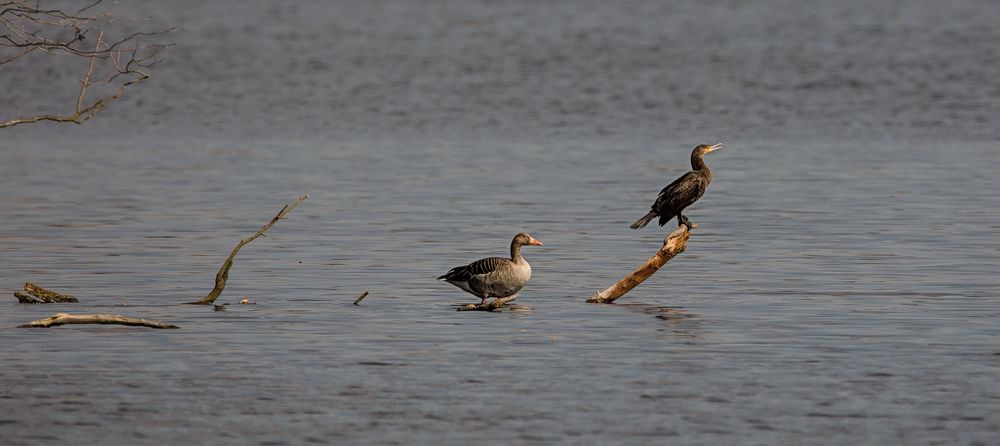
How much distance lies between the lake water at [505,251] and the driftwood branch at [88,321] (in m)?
0.15

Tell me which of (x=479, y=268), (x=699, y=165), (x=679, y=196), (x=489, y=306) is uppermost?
(x=699, y=165)

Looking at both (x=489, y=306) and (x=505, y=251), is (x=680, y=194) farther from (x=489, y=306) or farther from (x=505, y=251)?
(x=505, y=251)

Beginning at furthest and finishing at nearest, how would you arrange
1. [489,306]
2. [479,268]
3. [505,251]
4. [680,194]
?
[505,251]
[680,194]
[489,306]
[479,268]

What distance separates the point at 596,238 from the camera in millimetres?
28141

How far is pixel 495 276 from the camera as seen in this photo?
64.8 feet

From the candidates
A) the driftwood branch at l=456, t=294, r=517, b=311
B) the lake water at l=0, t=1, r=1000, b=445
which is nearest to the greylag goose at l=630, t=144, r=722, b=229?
the lake water at l=0, t=1, r=1000, b=445

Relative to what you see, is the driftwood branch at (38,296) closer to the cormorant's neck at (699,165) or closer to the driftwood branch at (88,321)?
the driftwood branch at (88,321)

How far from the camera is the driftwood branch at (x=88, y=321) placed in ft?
57.3

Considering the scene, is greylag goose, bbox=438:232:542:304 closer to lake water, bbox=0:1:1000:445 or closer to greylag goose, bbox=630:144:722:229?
lake water, bbox=0:1:1000:445

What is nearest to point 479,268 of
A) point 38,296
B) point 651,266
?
point 651,266

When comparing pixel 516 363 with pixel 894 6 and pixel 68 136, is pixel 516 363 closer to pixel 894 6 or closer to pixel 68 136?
pixel 68 136

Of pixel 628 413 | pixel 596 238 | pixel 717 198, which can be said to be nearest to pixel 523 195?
pixel 717 198

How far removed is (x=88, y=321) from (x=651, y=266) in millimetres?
5894

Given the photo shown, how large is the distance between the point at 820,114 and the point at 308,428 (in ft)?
142
